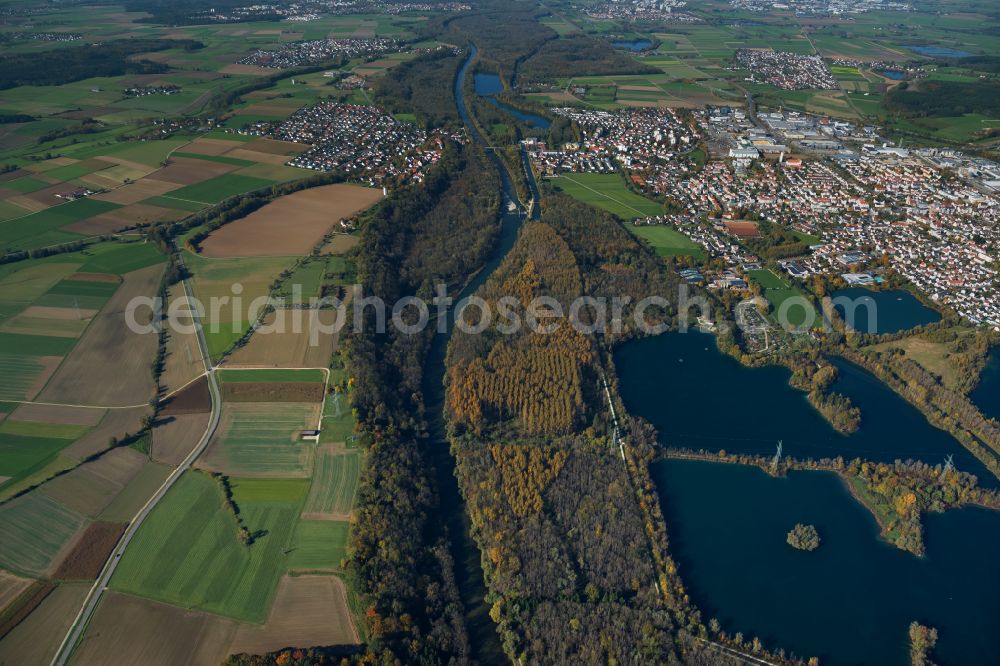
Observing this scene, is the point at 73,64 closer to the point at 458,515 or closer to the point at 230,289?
the point at 230,289

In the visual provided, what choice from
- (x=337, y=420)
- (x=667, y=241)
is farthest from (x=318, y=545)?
(x=667, y=241)

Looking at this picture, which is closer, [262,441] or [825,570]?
[825,570]

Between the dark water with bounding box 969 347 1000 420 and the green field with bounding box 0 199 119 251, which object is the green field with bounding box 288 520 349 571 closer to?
the dark water with bounding box 969 347 1000 420

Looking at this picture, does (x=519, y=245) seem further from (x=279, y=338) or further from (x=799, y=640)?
(x=799, y=640)

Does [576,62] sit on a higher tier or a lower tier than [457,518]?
higher

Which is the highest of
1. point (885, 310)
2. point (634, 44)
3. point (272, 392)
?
point (634, 44)

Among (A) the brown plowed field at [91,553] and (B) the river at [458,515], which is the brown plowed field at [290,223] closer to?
(B) the river at [458,515]

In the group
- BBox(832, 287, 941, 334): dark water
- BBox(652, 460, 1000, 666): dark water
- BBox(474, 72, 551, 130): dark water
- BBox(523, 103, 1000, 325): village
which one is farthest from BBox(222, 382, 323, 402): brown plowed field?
BBox(474, 72, 551, 130): dark water

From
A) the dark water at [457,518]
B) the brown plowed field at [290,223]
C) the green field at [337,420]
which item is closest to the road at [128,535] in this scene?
the green field at [337,420]
